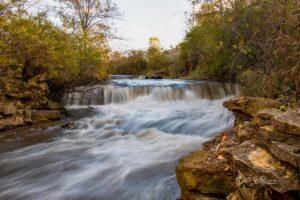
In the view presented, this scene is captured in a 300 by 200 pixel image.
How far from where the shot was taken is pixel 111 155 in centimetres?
766

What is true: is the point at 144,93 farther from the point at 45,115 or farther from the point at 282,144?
the point at 282,144

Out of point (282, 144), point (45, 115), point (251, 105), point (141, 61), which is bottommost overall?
point (45, 115)

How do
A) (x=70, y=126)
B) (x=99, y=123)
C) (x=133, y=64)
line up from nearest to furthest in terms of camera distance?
(x=70, y=126) < (x=99, y=123) < (x=133, y=64)

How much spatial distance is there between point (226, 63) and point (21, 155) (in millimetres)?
11738

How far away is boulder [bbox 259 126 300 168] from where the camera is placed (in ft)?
10.6

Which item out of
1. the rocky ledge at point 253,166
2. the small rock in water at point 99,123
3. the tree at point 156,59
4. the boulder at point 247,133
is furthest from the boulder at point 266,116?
the tree at point 156,59

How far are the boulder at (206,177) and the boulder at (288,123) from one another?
0.77m

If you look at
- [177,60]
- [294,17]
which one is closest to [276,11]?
[294,17]

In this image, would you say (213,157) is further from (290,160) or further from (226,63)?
(226,63)

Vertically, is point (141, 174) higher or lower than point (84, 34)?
lower

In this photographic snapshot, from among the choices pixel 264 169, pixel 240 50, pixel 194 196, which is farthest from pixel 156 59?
pixel 264 169

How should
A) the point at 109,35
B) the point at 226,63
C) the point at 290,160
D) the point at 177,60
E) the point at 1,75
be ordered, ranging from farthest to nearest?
1. the point at 177,60
2. the point at 109,35
3. the point at 226,63
4. the point at 1,75
5. the point at 290,160

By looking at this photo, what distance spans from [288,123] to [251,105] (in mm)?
2332

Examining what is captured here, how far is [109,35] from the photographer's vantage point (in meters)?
19.9
